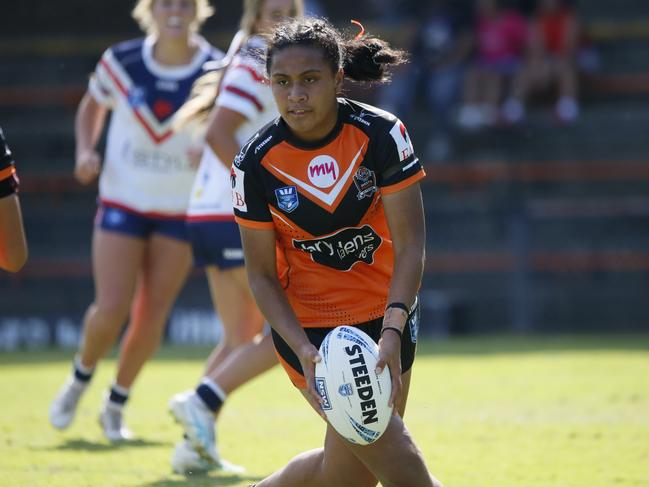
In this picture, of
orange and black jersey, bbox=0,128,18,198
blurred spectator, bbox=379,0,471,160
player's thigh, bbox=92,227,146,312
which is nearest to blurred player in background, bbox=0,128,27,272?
orange and black jersey, bbox=0,128,18,198

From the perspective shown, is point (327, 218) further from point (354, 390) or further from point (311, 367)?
point (354, 390)

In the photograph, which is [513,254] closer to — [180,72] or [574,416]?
[574,416]

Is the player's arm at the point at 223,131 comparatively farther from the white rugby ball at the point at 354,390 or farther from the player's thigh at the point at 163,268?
the white rugby ball at the point at 354,390

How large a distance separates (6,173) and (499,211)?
9.42m

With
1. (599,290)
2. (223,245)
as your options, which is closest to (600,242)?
(599,290)

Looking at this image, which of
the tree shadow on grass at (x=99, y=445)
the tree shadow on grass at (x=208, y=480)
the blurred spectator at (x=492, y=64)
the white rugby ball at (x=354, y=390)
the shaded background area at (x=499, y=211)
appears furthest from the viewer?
the blurred spectator at (x=492, y=64)

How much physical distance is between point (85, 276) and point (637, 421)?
806 cm

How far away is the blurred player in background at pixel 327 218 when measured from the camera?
4.10 metres

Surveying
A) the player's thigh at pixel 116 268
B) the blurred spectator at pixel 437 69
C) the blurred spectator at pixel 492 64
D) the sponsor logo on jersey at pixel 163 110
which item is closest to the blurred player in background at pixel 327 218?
the player's thigh at pixel 116 268

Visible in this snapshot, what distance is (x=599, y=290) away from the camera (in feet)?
42.8

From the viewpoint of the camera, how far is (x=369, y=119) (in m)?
4.23

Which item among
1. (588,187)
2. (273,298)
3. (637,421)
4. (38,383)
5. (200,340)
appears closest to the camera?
(273,298)

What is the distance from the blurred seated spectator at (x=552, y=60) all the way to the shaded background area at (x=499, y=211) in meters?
0.25

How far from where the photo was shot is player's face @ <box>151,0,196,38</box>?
6.87 metres
